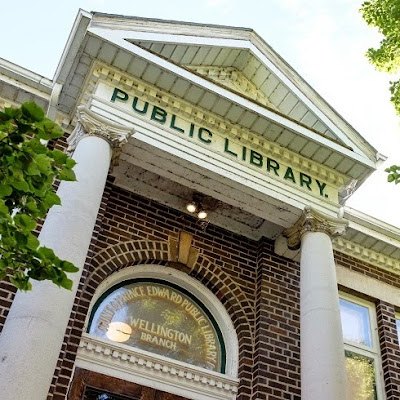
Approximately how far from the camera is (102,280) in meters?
8.06

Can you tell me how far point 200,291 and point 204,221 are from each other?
111 cm

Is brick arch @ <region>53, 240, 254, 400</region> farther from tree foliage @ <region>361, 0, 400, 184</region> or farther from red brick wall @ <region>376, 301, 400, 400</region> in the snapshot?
tree foliage @ <region>361, 0, 400, 184</region>

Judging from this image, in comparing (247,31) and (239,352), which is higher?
(247,31)

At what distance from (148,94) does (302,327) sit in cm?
385

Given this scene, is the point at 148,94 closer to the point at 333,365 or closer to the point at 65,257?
the point at 65,257

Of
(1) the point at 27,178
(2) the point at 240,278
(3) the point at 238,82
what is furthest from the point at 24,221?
(3) the point at 238,82

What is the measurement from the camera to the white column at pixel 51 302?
512 centimetres

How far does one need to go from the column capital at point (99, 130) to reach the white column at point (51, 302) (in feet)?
0.40

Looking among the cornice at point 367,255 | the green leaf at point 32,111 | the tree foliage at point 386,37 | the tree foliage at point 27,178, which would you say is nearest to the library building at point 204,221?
the cornice at point 367,255

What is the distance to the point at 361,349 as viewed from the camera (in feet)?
31.1

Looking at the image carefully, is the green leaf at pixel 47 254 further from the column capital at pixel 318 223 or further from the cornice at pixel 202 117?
the column capital at pixel 318 223

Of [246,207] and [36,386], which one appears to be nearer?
[36,386]

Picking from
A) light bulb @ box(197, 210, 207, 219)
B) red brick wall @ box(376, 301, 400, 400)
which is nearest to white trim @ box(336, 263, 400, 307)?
red brick wall @ box(376, 301, 400, 400)

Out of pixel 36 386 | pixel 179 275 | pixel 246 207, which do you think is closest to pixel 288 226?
pixel 246 207
